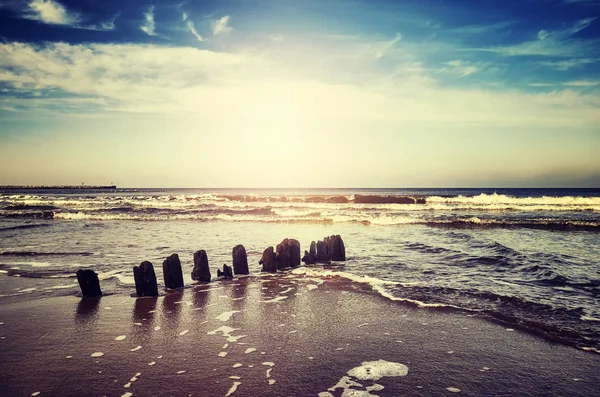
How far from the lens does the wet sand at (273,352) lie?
4.09m

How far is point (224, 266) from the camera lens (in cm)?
995

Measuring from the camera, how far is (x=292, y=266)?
1155 cm

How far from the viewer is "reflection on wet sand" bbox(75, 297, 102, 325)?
6.48 metres

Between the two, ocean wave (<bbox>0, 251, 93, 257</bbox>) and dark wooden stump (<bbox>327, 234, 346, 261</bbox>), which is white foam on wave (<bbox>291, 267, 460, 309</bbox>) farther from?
ocean wave (<bbox>0, 251, 93, 257</bbox>)

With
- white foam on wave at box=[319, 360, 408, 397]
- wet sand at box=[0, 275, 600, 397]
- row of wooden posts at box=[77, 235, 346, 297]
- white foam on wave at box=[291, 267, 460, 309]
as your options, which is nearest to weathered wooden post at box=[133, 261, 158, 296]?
row of wooden posts at box=[77, 235, 346, 297]

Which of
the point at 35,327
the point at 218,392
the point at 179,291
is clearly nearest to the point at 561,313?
the point at 218,392

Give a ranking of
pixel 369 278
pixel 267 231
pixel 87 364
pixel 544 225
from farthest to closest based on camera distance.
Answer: pixel 544 225 → pixel 267 231 → pixel 369 278 → pixel 87 364

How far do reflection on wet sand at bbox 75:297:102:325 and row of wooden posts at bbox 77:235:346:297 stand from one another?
299 millimetres

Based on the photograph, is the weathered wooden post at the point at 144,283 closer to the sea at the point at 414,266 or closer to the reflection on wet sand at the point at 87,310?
the sea at the point at 414,266

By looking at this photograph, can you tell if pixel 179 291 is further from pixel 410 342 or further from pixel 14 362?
pixel 410 342

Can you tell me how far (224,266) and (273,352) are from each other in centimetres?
524

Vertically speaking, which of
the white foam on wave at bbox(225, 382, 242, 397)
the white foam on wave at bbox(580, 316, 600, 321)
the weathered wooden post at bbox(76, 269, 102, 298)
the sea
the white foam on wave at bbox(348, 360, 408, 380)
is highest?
the weathered wooden post at bbox(76, 269, 102, 298)

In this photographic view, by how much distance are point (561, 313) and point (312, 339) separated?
460cm

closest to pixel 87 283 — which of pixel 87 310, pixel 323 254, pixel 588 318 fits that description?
pixel 87 310
